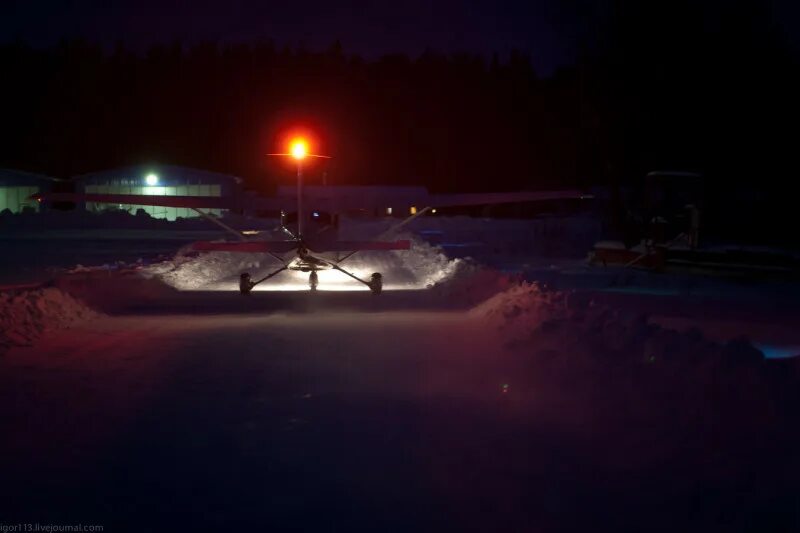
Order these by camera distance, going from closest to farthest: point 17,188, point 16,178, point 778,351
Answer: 1. point 778,351
2. point 16,178
3. point 17,188

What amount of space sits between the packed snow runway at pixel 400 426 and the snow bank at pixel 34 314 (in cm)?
6

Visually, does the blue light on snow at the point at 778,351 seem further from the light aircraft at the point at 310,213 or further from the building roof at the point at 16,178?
the building roof at the point at 16,178

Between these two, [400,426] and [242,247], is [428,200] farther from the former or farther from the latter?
[400,426]

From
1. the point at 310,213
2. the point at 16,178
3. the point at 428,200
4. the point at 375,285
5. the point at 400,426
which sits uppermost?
the point at 16,178

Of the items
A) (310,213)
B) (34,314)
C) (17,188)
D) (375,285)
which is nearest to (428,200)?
(310,213)

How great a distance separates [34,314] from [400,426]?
7876 mm

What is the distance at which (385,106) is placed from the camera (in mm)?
112312

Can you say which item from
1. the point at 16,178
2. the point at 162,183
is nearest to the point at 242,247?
the point at 162,183

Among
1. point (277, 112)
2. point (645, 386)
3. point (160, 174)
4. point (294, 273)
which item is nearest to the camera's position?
point (645, 386)

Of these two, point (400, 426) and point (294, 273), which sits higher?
point (294, 273)

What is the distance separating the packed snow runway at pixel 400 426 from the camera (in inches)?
200

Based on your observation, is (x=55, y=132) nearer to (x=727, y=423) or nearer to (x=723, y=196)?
(x=723, y=196)

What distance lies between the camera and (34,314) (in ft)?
40.6

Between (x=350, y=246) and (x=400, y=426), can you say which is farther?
(x=350, y=246)
